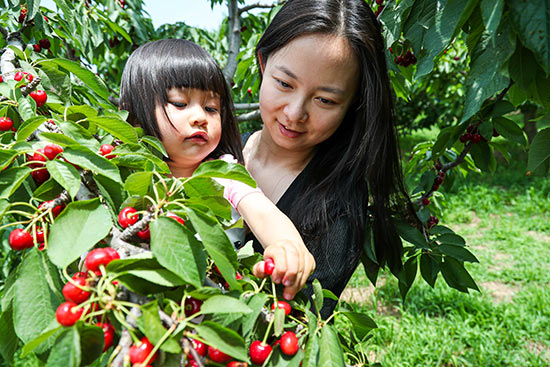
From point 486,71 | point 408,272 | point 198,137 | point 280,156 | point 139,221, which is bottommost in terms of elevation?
point 408,272

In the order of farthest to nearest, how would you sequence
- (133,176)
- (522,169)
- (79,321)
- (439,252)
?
(522,169) → (439,252) → (133,176) → (79,321)

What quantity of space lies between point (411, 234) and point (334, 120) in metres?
0.49

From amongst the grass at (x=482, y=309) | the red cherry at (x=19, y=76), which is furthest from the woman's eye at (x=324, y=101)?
the grass at (x=482, y=309)

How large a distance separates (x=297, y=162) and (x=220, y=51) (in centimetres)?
360

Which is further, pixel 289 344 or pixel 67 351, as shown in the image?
pixel 289 344

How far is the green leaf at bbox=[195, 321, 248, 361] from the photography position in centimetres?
48

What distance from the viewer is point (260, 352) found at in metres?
0.60

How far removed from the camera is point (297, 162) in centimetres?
146

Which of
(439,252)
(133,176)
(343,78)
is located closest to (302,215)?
(343,78)

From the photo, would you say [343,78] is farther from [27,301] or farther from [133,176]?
[27,301]

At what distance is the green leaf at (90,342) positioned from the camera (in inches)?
18.1

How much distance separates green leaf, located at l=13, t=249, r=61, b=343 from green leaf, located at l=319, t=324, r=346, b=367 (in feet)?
1.20

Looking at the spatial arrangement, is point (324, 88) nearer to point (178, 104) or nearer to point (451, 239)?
point (178, 104)

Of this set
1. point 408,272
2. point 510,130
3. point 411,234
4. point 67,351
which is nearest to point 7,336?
point 67,351
